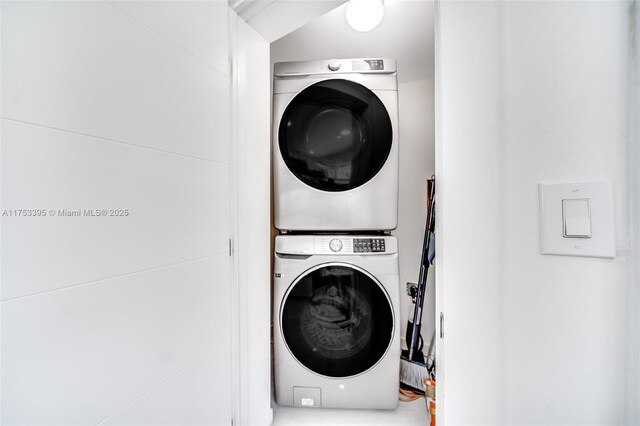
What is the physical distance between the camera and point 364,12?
121 centimetres

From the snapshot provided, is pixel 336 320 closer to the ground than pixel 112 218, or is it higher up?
closer to the ground

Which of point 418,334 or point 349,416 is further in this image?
point 418,334

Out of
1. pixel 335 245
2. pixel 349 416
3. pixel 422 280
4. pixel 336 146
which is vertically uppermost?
pixel 336 146

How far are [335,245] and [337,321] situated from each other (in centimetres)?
40

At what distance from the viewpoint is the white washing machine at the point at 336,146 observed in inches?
55.6

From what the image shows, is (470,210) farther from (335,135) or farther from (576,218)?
(335,135)

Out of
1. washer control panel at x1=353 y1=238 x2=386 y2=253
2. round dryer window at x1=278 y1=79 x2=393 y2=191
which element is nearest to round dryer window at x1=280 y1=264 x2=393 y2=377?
washer control panel at x1=353 y1=238 x2=386 y2=253

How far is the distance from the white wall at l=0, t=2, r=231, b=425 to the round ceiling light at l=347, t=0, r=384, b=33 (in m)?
0.61

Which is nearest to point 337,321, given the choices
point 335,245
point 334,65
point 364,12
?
point 335,245

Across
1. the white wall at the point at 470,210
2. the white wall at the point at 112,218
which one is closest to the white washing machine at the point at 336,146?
the white wall at the point at 112,218

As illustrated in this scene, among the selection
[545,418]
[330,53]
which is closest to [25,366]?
[545,418]

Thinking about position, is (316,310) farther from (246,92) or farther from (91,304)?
(246,92)

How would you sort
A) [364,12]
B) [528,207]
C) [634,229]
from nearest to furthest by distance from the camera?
[634,229]
[528,207]
[364,12]

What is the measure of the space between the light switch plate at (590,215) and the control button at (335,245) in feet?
3.16
